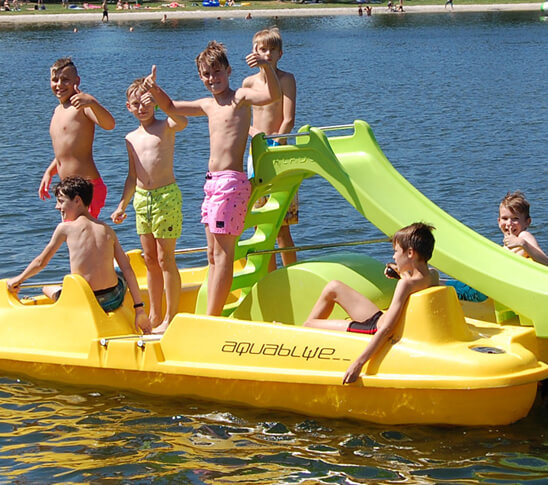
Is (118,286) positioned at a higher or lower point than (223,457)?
higher

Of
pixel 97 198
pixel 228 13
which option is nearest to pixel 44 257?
pixel 97 198

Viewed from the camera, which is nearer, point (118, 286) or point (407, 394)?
point (407, 394)

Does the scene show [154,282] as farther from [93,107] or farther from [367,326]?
[367,326]

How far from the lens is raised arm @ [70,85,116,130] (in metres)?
7.44

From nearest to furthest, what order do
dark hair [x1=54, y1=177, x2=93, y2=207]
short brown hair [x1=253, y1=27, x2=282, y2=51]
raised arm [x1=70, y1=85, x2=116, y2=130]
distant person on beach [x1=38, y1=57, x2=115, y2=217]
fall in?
dark hair [x1=54, y1=177, x2=93, y2=207] < raised arm [x1=70, y1=85, x2=116, y2=130] < short brown hair [x1=253, y1=27, x2=282, y2=51] < distant person on beach [x1=38, y1=57, x2=115, y2=217]

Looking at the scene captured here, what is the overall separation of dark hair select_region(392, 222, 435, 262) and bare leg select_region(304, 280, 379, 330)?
57cm

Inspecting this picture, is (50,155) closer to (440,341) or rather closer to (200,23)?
(440,341)

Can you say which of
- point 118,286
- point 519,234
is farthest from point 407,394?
point 118,286

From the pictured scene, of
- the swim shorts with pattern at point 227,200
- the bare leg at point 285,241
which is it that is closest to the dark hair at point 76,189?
the swim shorts with pattern at point 227,200

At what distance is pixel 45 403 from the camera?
7.04 m

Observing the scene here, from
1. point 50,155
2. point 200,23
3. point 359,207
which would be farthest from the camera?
point 200,23

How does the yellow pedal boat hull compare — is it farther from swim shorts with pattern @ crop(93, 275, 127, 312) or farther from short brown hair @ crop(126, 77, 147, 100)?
short brown hair @ crop(126, 77, 147, 100)

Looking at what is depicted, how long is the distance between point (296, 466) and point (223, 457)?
17.9 inches

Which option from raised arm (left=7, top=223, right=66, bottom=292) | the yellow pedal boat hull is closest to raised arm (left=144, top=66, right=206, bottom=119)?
raised arm (left=7, top=223, right=66, bottom=292)
